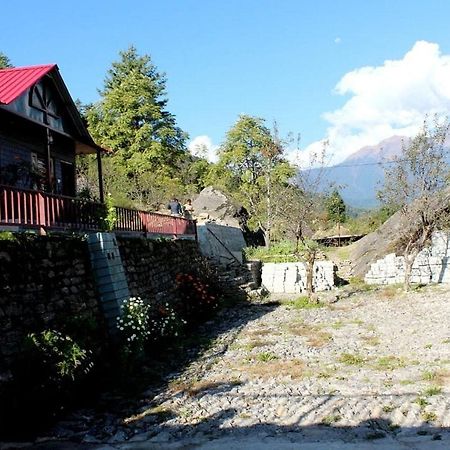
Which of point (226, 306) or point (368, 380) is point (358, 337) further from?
point (226, 306)

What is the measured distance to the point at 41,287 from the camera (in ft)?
28.7

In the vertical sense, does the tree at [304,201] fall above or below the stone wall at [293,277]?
above

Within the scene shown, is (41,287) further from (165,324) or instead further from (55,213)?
(165,324)

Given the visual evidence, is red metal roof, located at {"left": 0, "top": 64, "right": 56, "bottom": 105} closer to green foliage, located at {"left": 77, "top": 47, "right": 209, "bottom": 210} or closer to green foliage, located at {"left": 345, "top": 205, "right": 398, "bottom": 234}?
green foliage, located at {"left": 77, "top": 47, "right": 209, "bottom": 210}

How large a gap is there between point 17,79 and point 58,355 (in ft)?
34.1

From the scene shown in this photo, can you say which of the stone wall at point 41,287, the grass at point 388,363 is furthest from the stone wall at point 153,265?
the grass at point 388,363

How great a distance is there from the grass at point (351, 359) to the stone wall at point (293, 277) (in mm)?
11048

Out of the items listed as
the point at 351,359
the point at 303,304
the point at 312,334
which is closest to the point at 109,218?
the point at 312,334

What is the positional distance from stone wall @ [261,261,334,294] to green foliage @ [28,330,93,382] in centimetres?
1484

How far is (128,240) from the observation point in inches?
529

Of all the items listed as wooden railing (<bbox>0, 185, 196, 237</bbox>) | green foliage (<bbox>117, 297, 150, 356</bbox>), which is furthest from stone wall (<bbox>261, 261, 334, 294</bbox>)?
green foliage (<bbox>117, 297, 150, 356</bbox>)

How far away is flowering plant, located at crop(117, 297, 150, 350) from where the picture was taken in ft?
35.2

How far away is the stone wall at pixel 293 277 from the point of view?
72.7 feet

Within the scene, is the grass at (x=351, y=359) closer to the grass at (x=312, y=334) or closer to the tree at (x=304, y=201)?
the grass at (x=312, y=334)
